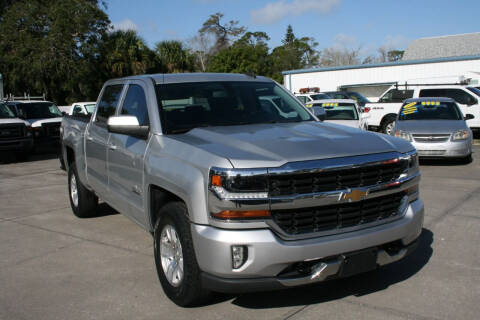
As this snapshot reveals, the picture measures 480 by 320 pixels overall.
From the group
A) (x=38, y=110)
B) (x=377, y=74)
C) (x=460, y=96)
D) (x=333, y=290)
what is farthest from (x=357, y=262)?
(x=377, y=74)

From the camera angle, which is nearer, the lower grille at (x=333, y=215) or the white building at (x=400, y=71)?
the lower grille at (x=333, y=215)

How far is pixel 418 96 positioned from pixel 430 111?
4050mm

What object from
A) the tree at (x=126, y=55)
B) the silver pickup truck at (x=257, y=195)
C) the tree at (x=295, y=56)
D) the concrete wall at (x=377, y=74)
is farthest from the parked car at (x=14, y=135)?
the tree at (x=295, y=56)

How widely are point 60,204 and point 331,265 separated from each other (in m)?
6.03

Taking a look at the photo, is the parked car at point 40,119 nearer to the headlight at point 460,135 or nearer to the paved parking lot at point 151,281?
the paved parking lot at point 151,281

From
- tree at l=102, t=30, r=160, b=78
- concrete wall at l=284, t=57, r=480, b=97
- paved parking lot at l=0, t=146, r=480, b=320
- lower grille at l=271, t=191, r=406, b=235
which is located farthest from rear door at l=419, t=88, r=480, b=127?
tree at l=102, t=30, r=160, b=78

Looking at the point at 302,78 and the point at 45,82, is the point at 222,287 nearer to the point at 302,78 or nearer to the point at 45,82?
the point at 45,82

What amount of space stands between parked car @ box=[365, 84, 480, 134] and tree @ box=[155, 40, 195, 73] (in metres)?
17.6

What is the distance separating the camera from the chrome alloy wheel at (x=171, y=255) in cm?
385

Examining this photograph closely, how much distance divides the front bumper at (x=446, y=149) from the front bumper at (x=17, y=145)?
11.3 meters

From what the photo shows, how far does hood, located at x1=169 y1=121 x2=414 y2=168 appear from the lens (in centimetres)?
344

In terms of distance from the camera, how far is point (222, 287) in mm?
3402

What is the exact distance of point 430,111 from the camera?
505 inches

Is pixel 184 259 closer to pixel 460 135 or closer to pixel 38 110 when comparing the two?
pixel 460 135
